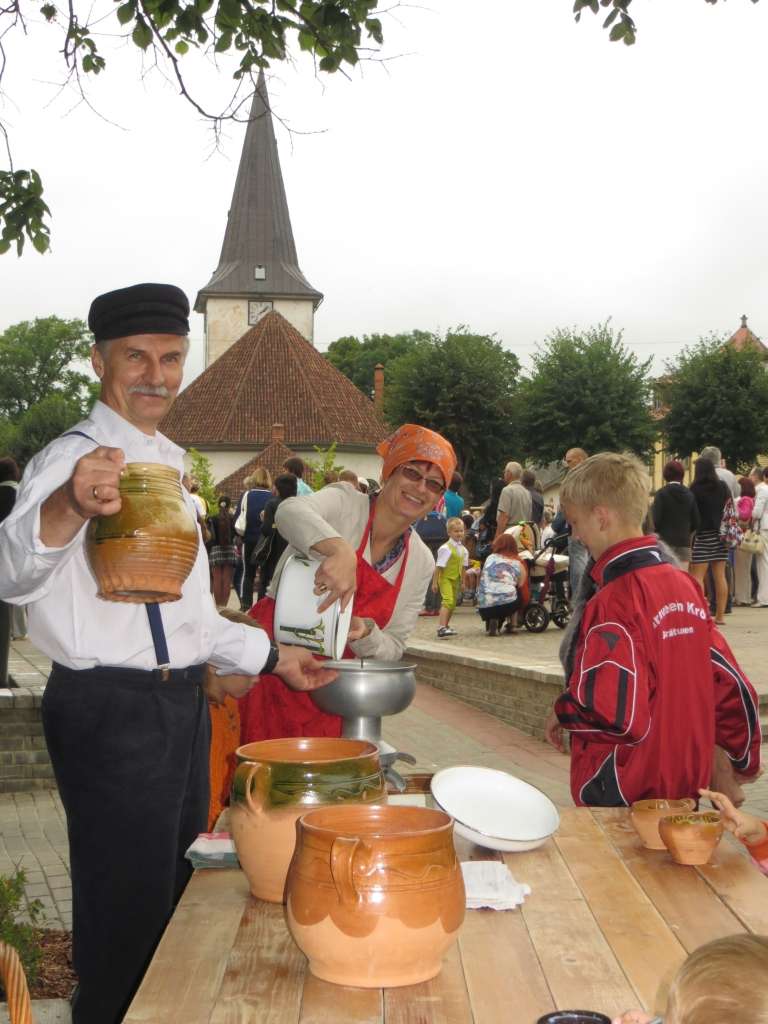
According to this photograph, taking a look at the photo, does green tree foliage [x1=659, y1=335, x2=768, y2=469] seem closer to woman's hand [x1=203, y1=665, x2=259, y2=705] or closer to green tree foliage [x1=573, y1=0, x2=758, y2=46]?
green tree foliage [x1=573, y1=0, x2=758, y2=46]

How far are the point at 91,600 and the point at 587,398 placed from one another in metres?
45.5

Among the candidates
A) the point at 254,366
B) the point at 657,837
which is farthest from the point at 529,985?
the point at 254,366

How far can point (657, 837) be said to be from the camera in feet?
7.45

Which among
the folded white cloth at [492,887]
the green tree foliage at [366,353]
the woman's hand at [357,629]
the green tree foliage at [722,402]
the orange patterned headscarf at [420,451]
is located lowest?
the folded white cloth at [492,887]

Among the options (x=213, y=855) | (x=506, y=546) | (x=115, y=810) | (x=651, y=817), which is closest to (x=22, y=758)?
(x=115, y=810)

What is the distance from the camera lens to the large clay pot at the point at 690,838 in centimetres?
217

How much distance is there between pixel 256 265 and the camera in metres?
68.4

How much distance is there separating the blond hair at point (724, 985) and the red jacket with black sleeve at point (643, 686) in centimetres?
184

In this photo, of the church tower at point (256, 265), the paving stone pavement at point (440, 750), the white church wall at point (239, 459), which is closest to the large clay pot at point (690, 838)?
the paving stone pavement at point (440, 750)

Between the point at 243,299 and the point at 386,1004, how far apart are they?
67912 mm

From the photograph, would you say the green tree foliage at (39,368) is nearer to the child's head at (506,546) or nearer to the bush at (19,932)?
the child's head at (506,546)

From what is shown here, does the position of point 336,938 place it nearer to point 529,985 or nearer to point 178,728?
point 529,985

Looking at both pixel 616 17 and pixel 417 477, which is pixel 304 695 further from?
pixel 616 17

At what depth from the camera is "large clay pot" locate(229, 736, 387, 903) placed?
1.86 m
